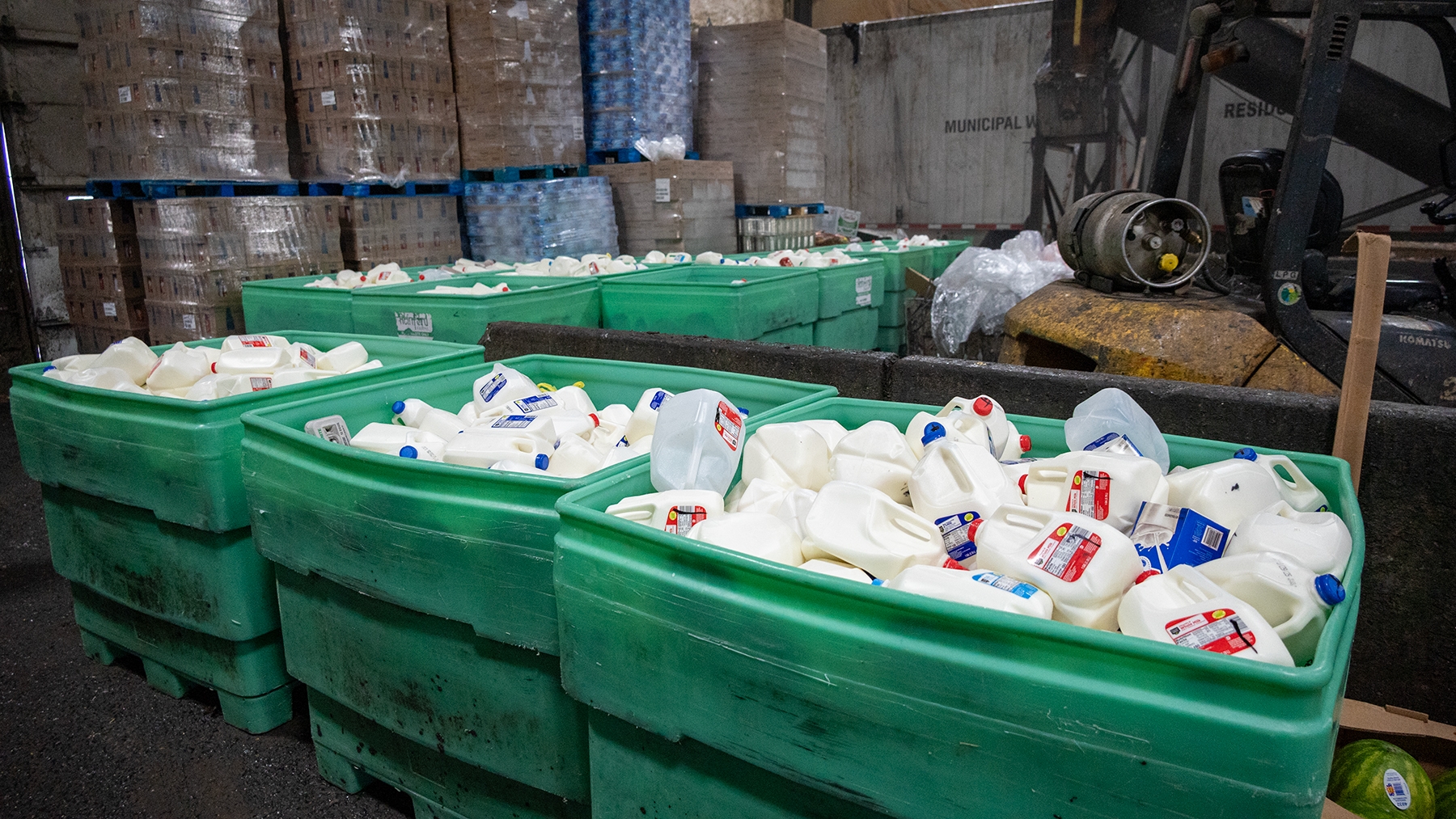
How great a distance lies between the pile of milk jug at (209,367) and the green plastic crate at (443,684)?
2.71 ft

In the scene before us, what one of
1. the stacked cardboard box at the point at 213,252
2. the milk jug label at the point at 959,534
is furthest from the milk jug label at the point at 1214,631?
the stacked cardboard box at the point at 213,252

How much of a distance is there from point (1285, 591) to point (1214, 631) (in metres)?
0.16

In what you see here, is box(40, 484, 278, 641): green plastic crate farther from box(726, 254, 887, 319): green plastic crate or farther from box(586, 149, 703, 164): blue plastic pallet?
box(586, 149, 703, 164): blue plastic pallet

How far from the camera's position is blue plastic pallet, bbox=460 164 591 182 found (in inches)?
245

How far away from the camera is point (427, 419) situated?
223 centimetres

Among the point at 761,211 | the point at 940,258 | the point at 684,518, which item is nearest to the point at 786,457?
the point at 684,518

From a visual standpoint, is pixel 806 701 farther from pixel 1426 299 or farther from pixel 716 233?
pixel 716 233

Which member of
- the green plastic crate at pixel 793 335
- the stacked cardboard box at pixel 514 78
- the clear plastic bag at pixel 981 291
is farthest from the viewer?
the stacked cardboard box at pixel 514 78

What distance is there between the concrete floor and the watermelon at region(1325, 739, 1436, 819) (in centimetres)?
204

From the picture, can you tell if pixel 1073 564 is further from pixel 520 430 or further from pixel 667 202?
pixel 667 202

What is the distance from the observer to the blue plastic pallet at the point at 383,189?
5707 millimetres

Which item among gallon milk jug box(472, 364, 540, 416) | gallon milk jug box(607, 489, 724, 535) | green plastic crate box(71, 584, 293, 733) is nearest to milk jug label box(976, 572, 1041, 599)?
gallon milk jug box(607, 489, 724, 535)

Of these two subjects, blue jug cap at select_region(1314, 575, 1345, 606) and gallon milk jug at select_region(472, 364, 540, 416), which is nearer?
blue jug cap at select_region(1314, 575, 1345, 606)

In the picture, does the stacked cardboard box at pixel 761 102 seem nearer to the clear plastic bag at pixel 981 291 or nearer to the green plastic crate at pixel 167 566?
the clear plastic bag at pixel 981 291
